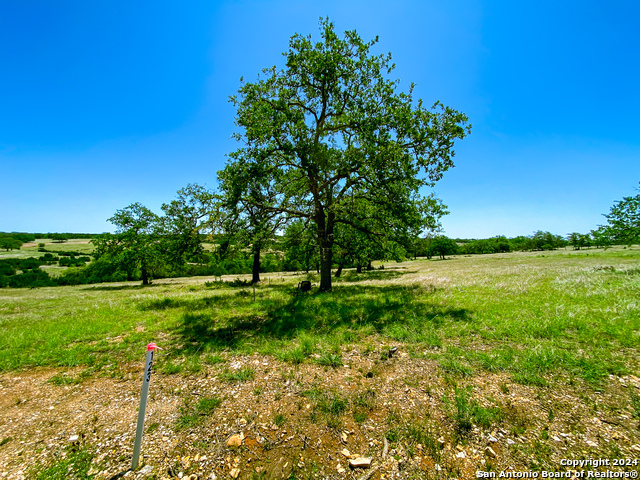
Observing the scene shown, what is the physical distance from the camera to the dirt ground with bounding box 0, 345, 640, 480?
392cm

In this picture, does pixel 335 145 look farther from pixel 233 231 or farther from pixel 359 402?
pixel 359 402

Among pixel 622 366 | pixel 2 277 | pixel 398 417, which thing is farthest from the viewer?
pixel 2 277

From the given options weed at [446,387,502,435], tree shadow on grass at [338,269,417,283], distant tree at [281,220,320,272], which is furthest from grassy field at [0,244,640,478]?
tree shadow on grass at [338,269,417,283]

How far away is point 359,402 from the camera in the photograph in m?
5.34

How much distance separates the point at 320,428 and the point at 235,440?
1573 mm

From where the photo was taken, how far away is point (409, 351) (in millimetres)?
7570

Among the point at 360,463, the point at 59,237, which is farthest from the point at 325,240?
the point at 59,237

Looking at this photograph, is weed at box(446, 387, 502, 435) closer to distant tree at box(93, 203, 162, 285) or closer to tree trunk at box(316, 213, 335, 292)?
tree trunk at box(316, 213, 335, 292)

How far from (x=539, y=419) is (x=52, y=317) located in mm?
21067

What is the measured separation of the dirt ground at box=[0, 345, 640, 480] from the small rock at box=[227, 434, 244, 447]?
0.02 m

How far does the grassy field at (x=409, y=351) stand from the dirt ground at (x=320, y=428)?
0.15 ft

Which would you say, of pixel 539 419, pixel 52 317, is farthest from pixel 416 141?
pixel 52 317

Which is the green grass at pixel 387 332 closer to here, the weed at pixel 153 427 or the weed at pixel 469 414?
the weed at pixel 469 414

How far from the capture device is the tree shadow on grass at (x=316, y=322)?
925cm
